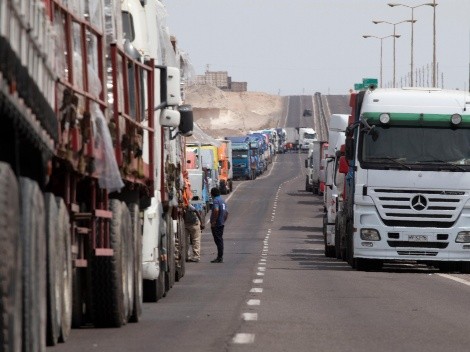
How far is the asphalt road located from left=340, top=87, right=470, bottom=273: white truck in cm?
69

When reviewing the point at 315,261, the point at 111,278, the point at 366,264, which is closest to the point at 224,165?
the point at 315,261

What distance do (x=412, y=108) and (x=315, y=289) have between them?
6977mm

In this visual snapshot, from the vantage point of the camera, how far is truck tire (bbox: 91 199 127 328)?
15.3m

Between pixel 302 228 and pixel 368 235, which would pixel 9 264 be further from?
pixel 302 228

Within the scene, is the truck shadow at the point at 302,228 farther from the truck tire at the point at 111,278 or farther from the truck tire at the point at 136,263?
the truck tire at the point at 111,278

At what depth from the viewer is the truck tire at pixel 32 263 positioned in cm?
1005

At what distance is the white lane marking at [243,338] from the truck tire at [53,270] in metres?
1.92

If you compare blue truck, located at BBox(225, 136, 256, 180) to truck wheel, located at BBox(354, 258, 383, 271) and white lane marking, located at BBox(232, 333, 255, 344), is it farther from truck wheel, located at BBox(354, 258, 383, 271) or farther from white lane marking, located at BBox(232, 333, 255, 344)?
white lane marking, located at BBox(232, 333, 255, 344)

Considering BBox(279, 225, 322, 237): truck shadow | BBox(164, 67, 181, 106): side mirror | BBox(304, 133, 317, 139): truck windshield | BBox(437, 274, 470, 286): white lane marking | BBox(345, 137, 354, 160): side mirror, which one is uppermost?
BBox(164, 67, 181, 106): side mirror

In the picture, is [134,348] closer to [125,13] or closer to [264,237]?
[125,13]

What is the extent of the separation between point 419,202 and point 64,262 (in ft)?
61.0

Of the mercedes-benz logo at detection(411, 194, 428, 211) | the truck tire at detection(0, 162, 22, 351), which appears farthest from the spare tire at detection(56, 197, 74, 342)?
the mercedes-benz logo at detection(411, 194, 428, 211)

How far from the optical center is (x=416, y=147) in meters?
30.7

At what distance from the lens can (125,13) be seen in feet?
62.7
